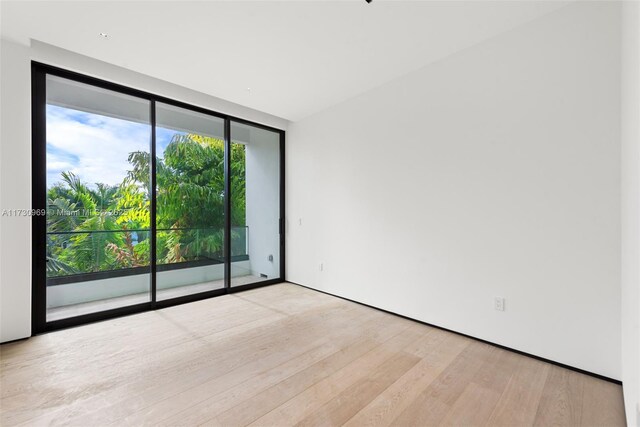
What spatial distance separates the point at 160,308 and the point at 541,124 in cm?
434

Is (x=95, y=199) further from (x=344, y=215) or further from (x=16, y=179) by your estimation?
(x=344, y=215)

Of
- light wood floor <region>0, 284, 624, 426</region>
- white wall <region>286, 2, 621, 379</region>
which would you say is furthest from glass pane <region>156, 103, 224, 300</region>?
white wall <region>286, 2, 621, 379</region>

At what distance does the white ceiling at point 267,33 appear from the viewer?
86.1 inches

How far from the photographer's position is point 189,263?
3.84 meters

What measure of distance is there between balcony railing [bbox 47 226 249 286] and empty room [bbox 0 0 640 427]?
0.07 feet

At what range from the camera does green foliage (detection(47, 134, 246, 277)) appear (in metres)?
2.96

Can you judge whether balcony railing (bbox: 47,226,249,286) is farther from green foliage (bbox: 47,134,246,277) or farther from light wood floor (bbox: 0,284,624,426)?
light wood floor (bbox: 0,284,624,426)

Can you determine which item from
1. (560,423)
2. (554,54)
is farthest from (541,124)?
(560,423)

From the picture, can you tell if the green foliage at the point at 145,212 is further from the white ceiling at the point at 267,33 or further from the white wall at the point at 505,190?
the white wall at the point at 505,190

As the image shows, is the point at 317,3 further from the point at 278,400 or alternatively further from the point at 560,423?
the point at 560,423

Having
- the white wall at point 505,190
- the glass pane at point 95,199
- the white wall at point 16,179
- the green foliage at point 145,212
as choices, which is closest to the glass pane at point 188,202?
the green foliage at point 145,212

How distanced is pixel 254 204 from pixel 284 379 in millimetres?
2994

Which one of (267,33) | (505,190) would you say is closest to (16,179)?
(267,33)

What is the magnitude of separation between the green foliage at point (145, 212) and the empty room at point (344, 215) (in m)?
0.02
